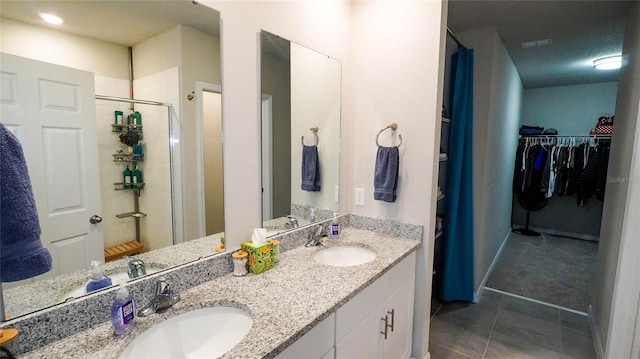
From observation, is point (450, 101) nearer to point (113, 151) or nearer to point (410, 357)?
point (410, 357)

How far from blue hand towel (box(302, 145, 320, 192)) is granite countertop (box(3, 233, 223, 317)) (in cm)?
82

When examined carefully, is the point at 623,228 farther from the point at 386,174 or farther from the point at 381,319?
the point at 381,319

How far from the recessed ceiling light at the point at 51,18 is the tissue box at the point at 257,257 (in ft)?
3.20

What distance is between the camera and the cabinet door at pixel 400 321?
1547 millimetres

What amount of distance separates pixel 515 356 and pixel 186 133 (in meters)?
2.52

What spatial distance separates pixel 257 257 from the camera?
4.28 ft

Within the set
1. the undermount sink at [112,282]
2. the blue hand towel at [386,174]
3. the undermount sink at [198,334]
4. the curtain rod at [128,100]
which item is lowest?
the undermount sink at [198,334]

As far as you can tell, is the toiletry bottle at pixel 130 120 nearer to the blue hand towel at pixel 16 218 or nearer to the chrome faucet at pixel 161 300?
the blue hand towel at pixel 16 218

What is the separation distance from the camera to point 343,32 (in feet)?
6.34

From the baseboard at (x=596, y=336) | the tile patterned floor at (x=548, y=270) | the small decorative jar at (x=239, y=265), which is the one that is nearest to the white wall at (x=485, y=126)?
the tile patterned floor at (x=548, y=270)

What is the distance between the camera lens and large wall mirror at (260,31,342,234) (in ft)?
5.00

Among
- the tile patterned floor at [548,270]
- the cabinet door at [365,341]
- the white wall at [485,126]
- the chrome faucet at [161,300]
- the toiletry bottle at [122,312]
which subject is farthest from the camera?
the tile patterned floor at [548,270]

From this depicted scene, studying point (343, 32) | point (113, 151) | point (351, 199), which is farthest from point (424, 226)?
point (113, 151)

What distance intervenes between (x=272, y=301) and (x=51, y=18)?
1093mm
